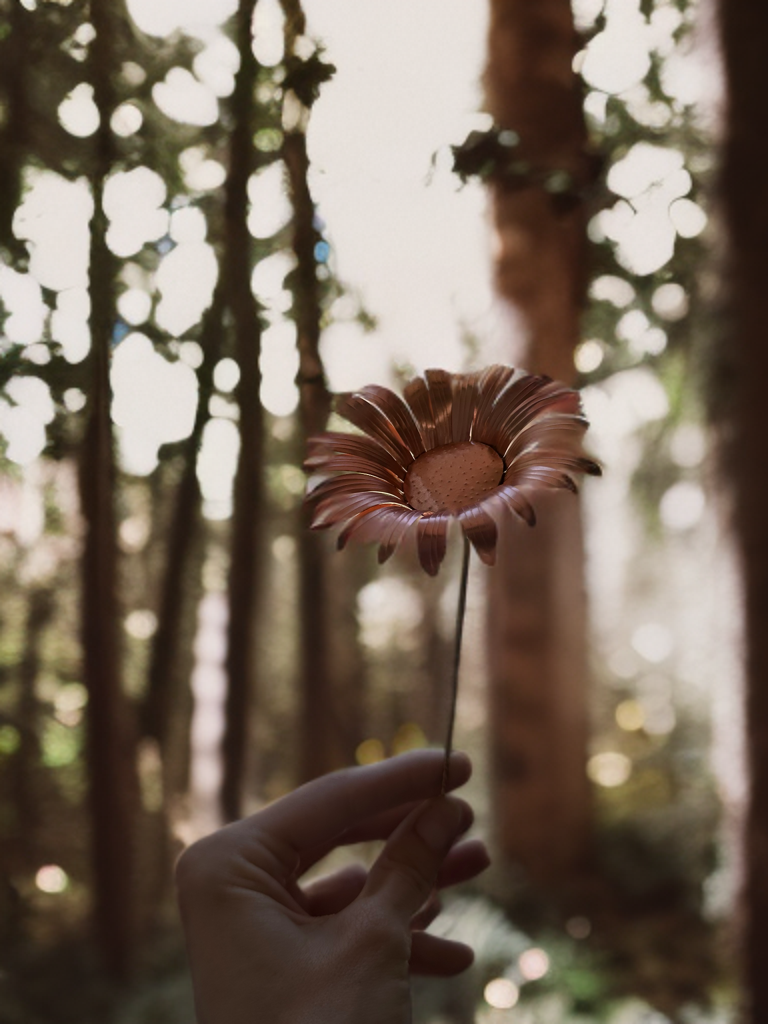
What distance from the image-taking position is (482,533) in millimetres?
643

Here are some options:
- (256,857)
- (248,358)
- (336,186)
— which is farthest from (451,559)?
(256,857)

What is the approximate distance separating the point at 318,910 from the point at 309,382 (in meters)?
0.78

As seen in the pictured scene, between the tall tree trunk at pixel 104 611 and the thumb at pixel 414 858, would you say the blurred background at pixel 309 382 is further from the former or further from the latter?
the thumb at pixel 414 858

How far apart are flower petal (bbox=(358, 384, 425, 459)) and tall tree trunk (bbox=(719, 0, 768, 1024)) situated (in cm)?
100

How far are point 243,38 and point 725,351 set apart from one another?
1169mm

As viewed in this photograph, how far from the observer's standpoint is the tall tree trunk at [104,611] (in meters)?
1.06

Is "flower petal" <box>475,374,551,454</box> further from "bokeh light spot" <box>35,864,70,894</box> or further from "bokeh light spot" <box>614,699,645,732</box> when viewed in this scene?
"bokeh light spot" <box>614,699,645,732</box>

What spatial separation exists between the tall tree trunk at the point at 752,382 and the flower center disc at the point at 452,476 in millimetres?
983

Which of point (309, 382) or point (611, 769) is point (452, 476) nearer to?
point (309, 382)

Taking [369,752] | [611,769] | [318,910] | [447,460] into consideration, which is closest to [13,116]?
A: [447,460]

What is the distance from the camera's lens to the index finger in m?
0.84

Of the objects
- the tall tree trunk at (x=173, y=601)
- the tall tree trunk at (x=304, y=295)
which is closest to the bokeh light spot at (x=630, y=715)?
the tall tree trunk at (x=304, y=295)

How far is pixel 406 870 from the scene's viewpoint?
788 millimetres

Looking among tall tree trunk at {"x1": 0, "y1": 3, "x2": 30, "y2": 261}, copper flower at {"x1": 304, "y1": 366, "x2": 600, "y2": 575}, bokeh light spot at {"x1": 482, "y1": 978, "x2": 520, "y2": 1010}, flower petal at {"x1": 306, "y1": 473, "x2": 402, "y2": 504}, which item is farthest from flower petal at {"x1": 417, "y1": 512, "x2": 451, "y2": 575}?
bokeh light spot at {"x1": 482, "y1": 978, "x2": 520, "y2": 1010}
